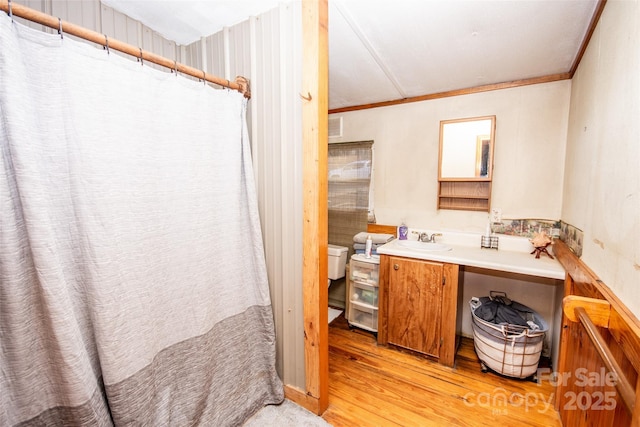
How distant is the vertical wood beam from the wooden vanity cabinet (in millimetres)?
901

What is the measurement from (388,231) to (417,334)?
1.03 metres

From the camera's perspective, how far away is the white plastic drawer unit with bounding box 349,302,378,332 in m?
2.47

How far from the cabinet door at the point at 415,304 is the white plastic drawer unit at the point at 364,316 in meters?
0.23

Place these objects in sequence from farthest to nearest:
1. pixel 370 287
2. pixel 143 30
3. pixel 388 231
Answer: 1. pixel 388 231
2. pixel 370 287
3. pixel 143 30

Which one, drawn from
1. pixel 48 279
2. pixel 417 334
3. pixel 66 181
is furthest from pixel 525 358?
pixel 66 181

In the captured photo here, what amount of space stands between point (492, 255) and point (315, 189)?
161 centimetres

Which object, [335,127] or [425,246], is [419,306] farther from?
[335,127]

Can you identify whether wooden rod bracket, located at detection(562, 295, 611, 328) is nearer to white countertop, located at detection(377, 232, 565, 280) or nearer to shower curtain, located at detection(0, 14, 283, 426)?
white countertop, located at detection(377, 232, 565, 280)

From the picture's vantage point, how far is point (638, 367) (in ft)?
2.29

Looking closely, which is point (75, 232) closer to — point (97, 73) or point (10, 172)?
point (10, 172)

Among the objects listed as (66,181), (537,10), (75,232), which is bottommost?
(75,232)

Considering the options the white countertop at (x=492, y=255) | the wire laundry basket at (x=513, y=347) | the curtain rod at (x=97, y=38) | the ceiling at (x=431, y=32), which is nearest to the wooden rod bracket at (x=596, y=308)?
the white countertop at (x=492, y=255)

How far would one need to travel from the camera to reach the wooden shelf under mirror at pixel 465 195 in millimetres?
2336

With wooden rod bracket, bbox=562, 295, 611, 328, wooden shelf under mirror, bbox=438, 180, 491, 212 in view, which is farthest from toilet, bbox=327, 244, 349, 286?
wooden rod bracket, bbox=562, 295, 611, 328
